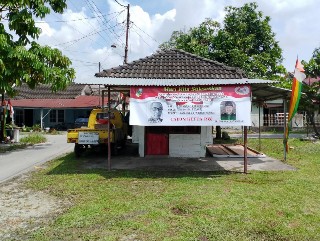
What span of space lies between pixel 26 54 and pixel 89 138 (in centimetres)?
403

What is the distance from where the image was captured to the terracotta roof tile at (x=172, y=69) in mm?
11836

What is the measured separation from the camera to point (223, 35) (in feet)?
70.4

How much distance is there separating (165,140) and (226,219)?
7.61 metres

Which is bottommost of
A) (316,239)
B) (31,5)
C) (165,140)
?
(316,239)

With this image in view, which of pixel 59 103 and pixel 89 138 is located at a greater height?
pixel 59 103

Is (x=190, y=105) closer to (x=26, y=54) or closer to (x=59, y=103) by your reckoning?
(x=26, y=54)

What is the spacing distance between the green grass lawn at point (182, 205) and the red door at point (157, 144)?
320 cm

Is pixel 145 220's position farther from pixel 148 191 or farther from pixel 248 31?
pixel 248 31

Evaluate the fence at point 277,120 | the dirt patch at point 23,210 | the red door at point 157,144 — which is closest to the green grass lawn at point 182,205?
the dirt patch at point 23,210

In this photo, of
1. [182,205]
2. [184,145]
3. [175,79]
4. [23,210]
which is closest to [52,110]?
[184,145]

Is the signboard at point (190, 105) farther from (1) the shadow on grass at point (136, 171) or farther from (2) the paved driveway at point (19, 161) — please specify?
(2) the paved driveway at point (19, 161)

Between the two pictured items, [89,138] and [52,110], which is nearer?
[89,138]

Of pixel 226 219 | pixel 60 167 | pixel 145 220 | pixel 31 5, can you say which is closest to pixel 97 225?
pixel 145 220

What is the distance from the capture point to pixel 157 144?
13602 mm
